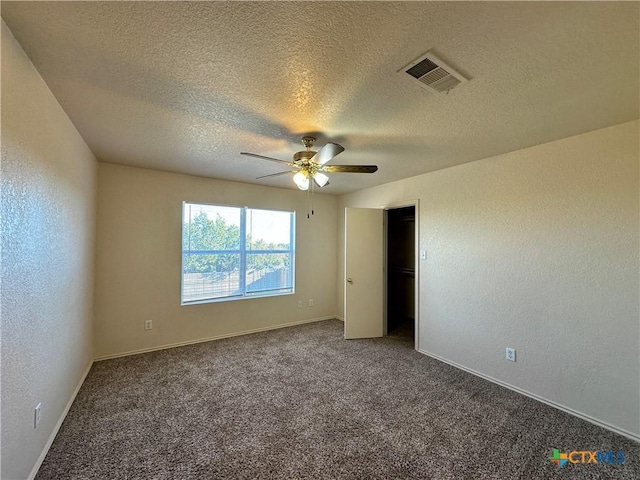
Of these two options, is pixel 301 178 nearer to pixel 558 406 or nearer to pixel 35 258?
pixel 35 258

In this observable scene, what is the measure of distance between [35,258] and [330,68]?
2.13 metres

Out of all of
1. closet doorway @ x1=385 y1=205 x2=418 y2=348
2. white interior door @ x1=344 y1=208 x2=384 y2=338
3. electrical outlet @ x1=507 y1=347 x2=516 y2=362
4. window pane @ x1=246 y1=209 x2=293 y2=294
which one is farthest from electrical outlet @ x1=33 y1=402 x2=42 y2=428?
closet doorway @ x1=385 y1=205 x2=418 y2=348

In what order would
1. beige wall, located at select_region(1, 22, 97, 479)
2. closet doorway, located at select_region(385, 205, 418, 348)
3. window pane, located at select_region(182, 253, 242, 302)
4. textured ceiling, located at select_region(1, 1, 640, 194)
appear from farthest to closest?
closet doorway, located at select_region(385, 205, 418, 348) → window pane, located at select_region(182, 253, 242, 302) → beige wall, located at select_region(1, 22, 97, 479) → textured ceiling, located at select_region(1, 1, 640, 194)

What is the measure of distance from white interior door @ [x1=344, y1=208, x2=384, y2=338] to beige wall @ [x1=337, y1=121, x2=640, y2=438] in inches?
38.6

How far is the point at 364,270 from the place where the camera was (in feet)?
14.1

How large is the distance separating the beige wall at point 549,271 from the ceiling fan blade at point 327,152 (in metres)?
1.96

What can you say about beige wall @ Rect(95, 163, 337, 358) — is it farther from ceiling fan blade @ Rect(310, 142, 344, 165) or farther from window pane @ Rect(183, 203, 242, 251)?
ceiling fan blade @ Rect(310, 142, 344, 165)

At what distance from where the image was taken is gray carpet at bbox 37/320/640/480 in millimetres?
1716

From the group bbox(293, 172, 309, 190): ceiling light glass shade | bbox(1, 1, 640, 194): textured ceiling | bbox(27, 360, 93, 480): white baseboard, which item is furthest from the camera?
bbox(293, 172, 309, 190): ceiling light glass shade

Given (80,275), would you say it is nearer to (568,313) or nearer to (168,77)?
(168,77)

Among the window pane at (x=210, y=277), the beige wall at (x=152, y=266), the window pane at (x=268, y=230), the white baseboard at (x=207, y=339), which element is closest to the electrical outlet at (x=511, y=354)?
the white baseboard at (x=207, y=339)

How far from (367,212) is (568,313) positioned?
2661 mm

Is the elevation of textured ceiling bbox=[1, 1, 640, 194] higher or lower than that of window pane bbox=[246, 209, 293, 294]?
higher

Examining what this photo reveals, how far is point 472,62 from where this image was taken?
1459 mm
